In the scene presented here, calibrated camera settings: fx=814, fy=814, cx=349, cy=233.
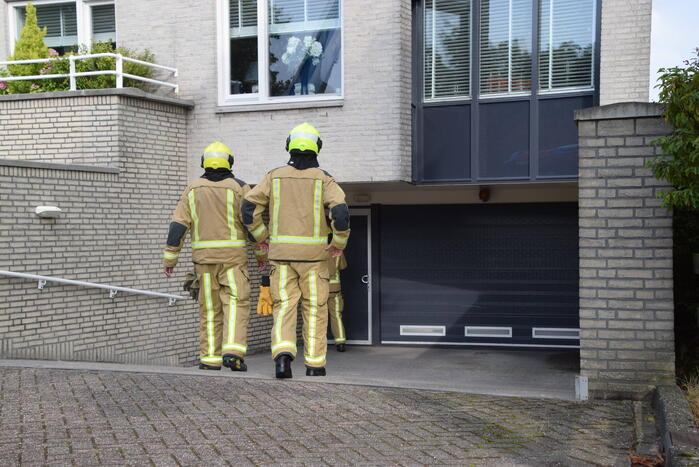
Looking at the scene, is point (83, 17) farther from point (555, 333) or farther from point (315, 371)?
point (555, 333)

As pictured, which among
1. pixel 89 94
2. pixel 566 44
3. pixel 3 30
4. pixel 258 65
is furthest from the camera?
pixel 3 30

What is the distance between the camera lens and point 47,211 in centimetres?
956

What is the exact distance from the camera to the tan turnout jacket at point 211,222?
7816 mm

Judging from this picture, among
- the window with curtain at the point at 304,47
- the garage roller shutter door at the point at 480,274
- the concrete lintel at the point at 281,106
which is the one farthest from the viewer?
the garage roller shutter door at the point at 480,274

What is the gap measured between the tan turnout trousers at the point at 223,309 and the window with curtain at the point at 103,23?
6.91 m

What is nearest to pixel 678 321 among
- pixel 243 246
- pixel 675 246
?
pixel 675 246

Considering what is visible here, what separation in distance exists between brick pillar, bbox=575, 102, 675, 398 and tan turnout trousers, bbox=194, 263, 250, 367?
3216 mm

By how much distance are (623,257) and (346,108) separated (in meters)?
5.88

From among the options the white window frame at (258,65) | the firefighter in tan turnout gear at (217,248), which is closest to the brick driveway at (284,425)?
the firefighter in tan turnout gear at (217,248)

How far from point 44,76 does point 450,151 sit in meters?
5.96

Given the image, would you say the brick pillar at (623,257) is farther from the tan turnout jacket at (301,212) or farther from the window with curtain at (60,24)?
the window with curtain at (60,24)

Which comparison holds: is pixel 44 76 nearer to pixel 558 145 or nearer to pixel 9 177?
pixel 9 177

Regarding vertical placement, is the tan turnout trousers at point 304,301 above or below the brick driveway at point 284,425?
above

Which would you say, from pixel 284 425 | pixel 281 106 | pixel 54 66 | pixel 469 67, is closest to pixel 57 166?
pixel 54 66
